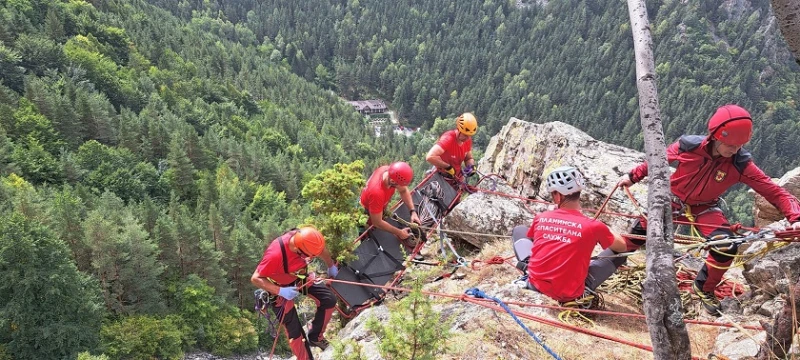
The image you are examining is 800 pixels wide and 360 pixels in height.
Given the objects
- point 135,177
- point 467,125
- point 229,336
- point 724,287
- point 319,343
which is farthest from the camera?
point 135,177

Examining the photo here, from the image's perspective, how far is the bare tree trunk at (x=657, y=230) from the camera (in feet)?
8.21

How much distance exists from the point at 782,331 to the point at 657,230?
1311 millimetres

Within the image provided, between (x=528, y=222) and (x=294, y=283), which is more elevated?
(x=294, y=283)

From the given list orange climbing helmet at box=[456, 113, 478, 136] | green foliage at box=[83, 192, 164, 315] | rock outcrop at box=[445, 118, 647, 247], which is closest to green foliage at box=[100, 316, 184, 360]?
green foliage at box=[83, 192, 164, 315]

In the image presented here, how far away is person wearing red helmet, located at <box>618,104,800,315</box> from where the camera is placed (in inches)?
175

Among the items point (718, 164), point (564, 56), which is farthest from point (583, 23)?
point (718, 164)

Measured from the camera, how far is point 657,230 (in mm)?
2543

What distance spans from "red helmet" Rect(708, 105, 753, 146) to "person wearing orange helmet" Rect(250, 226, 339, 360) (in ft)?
15.0

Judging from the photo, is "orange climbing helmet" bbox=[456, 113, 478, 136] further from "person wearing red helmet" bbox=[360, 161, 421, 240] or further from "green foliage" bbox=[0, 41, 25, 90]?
"green foliage" bbox=[0, 41, 25, 90]

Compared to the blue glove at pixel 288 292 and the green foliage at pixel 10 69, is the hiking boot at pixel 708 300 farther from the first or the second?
the green foliage at pixel 10 69

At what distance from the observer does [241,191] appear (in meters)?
48.5

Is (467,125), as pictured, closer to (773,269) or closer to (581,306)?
(581,306)

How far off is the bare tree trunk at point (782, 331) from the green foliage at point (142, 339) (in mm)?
25970

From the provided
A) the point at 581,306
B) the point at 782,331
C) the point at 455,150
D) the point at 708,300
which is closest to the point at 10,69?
the point at 455,150
